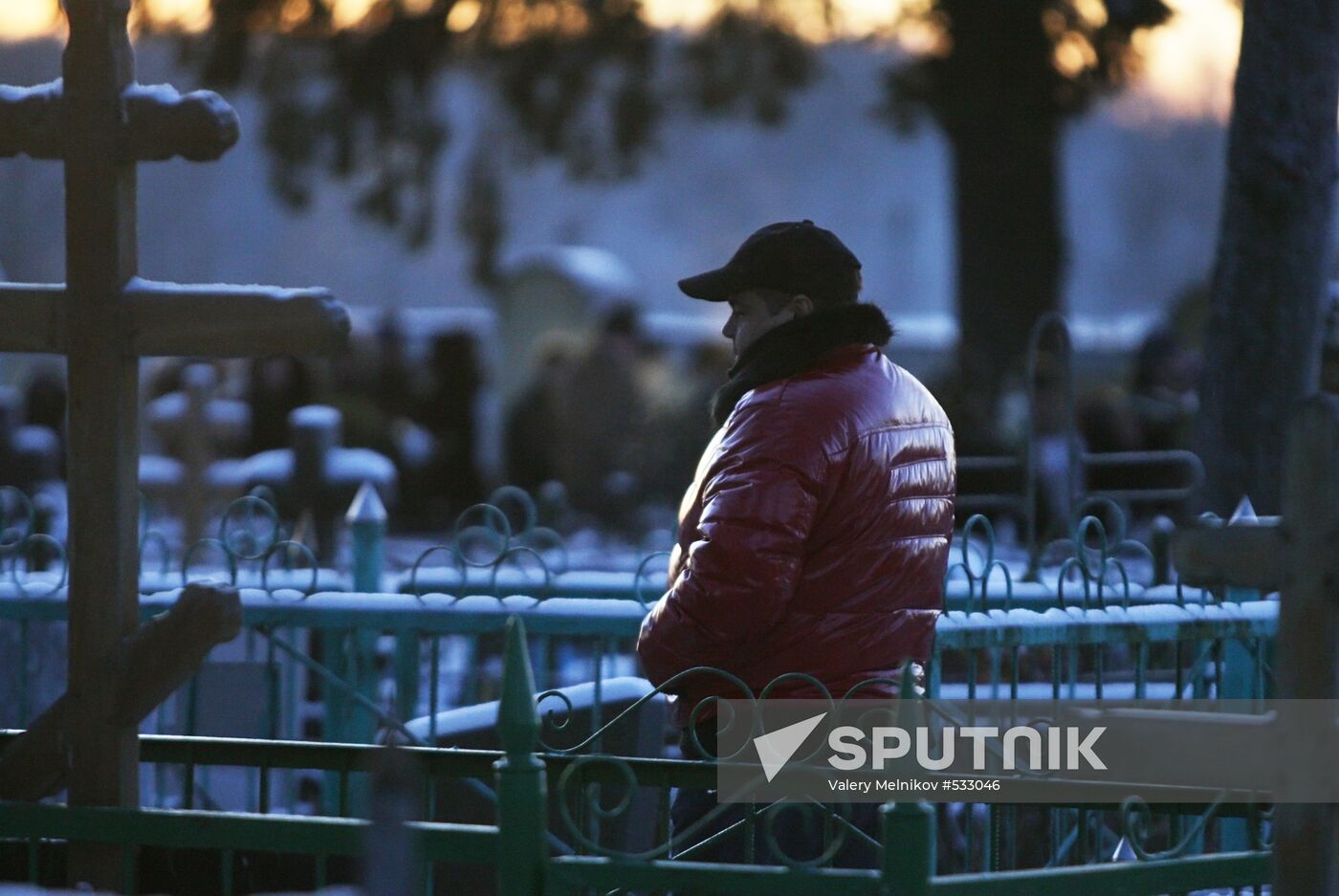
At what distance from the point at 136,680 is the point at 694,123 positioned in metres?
12.1

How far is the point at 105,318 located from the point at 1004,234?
11323mm

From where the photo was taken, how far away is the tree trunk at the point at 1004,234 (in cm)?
1352

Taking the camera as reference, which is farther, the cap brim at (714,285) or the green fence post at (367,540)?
the green fence post at (367,540)

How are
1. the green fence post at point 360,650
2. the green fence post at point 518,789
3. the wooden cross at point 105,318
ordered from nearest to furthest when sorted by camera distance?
Answer: the green fence post at point 518,789 → the wooden cross at point 105,318 → the green fence post at point 360,650

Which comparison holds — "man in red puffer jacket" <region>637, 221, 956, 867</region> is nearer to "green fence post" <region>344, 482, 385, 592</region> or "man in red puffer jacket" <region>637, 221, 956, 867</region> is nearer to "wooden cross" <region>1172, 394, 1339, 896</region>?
"wooden cross" <region>1172, 394, 1339, 896</region>

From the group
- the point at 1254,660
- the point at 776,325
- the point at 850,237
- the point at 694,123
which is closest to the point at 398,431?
the point at 694,123

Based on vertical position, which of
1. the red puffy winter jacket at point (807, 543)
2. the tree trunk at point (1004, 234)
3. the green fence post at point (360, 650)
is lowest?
the green fence post at point (360, 650)

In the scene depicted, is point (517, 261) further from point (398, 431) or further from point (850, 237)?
point (850, 237)

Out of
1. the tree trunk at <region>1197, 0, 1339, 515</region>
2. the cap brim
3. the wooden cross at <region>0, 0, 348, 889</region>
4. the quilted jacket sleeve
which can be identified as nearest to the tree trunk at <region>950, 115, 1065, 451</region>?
the tree trunk at <region>1197, 0, 1339, 515</region>

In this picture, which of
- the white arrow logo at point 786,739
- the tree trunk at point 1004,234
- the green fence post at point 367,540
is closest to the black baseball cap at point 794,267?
the white arrow logo at point 786,739

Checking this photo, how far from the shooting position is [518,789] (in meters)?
2.62

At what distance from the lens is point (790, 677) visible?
3271mm

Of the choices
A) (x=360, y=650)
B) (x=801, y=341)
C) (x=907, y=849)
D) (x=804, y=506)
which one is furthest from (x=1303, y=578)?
(x=360, y=650)

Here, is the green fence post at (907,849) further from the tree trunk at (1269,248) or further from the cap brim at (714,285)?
the tree trunk at (1269,248)
